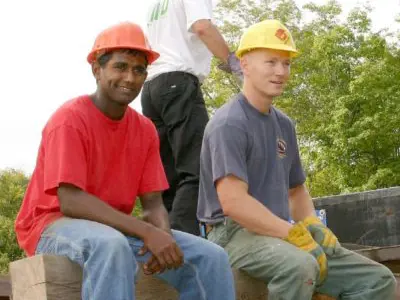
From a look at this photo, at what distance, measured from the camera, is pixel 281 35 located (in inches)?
172

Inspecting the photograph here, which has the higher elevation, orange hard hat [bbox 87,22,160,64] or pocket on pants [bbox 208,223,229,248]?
orange hard hat [bbox 87,22,160,64]

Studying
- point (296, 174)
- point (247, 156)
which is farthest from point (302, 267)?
point (296, 174)

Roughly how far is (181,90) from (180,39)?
15.8 inches

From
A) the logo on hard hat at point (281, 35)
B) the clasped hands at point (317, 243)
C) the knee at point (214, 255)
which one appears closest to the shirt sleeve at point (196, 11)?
the logo on hard hat at point (281, 35)

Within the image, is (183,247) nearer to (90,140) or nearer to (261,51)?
(90,140)

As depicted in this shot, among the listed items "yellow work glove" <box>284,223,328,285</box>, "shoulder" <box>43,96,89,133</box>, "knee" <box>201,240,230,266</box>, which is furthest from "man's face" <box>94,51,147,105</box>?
"yellow work glove" <box>284,223,328,285</box>

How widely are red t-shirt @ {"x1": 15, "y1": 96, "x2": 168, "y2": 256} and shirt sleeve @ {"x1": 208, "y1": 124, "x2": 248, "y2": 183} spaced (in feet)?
1.06

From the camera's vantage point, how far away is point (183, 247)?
357 centimetres

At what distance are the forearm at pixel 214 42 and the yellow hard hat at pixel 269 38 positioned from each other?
0.70 m

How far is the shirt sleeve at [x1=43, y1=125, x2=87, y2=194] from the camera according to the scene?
133 inches

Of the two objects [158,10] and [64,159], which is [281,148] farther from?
[158,10]

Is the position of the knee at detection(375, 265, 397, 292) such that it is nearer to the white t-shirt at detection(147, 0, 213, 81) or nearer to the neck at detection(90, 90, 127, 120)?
the neck at detection(90, 90, 127, 120)

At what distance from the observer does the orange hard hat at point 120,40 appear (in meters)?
3.74

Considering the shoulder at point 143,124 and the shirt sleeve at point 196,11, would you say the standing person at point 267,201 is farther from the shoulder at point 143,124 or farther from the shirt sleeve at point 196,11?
the shirt sleeve at point 196,11
